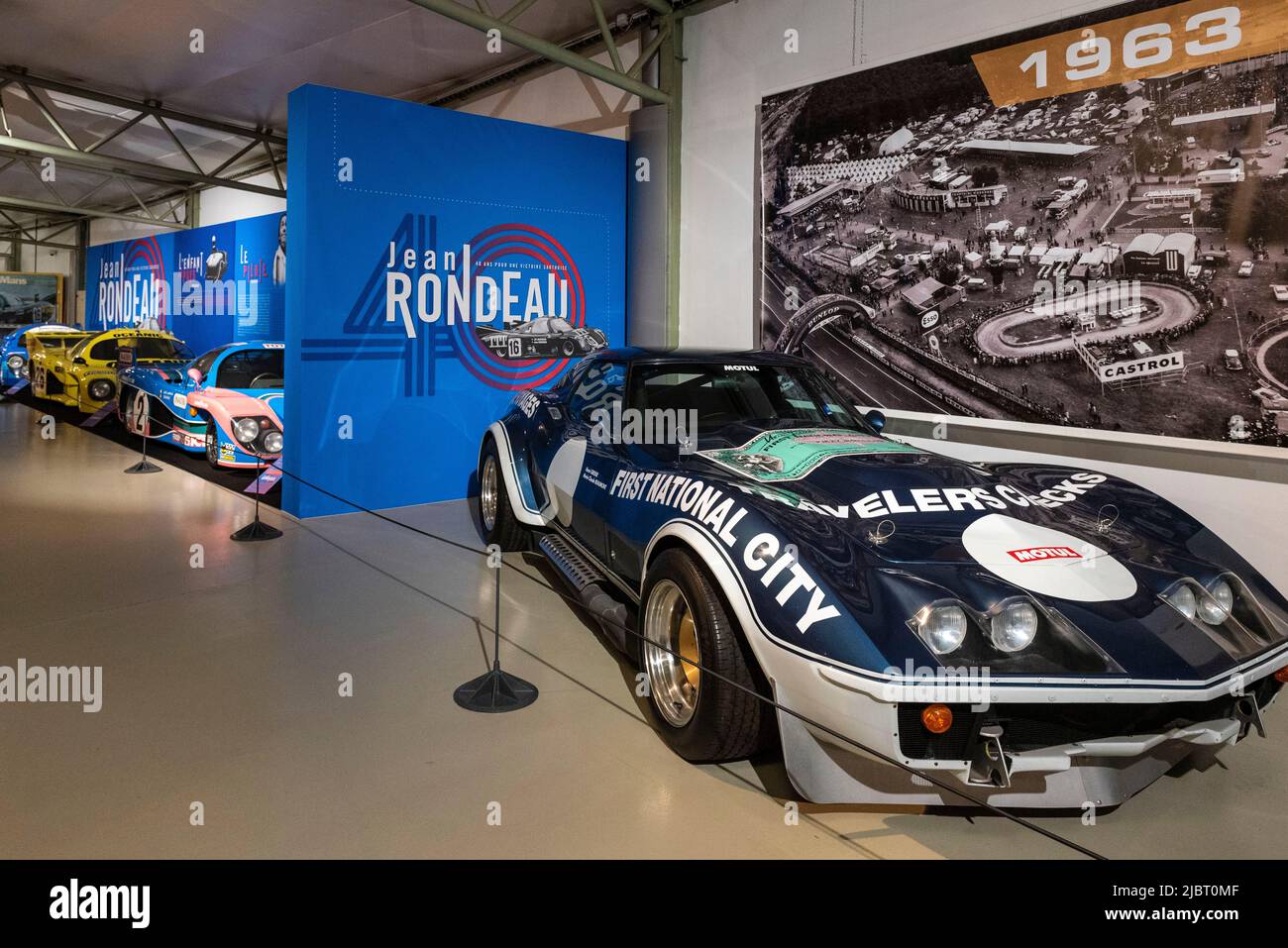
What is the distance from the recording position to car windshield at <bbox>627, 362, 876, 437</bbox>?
4086mm

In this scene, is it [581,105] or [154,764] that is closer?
[154,764]

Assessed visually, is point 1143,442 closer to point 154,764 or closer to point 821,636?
point 821,636

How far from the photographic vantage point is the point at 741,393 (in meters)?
4.25

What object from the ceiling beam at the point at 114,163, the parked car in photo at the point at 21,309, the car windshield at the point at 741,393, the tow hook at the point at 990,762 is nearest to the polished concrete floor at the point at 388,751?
the tow hook at the point at 990,762

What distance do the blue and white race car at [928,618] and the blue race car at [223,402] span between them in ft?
17.4

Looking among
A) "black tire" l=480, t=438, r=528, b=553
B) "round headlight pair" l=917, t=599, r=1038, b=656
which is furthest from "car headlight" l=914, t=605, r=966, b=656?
"black tire" l=480, t=438, r=528, b=553

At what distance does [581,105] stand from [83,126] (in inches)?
344

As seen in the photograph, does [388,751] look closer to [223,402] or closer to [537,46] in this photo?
[537,46]

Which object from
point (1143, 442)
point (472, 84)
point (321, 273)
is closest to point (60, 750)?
point (321, 273)

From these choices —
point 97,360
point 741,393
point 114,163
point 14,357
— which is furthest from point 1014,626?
point 14,357

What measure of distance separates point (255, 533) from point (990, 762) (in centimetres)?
502

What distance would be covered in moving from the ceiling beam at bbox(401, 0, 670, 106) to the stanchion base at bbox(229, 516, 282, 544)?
3.65 meters

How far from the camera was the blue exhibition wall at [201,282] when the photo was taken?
1321 cm

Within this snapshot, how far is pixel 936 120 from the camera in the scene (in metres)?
6.02
